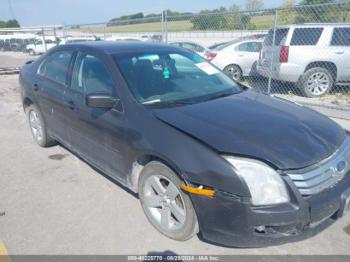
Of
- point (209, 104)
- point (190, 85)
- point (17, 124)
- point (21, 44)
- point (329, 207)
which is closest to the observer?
point (329, 207)

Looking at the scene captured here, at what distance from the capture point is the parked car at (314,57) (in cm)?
801

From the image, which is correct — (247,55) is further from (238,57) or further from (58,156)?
(58,156)

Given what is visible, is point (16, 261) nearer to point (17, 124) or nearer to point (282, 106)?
point (282, 106)

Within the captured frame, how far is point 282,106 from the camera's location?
331 centimetres

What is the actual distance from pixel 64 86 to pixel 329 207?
10.3 feet

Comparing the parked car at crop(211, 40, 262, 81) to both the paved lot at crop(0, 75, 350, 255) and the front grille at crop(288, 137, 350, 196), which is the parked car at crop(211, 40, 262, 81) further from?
the front grille at crop(288, 137, 350, 196)

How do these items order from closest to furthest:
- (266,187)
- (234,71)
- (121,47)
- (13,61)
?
1. (266,187)
2. (121,47)
3. (234,71)
4. (13,61)

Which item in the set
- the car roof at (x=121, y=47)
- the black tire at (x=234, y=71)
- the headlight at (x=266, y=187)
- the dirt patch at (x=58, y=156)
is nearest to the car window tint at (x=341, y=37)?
the black tire at (x=234, y=71)

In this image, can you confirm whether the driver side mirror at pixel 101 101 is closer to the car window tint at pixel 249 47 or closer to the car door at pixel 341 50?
the car door at pixel 341 50

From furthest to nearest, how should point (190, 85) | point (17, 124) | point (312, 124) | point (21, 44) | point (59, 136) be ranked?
point (21, 44), point (17, 124), point (59, 136), point (190, 85), point (312, 124)

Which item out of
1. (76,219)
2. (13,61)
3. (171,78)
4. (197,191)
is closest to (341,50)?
(171,78)

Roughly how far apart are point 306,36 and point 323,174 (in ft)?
22.3

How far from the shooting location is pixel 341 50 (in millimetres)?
7945

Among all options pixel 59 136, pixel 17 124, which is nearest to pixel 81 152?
pixel 59 136
